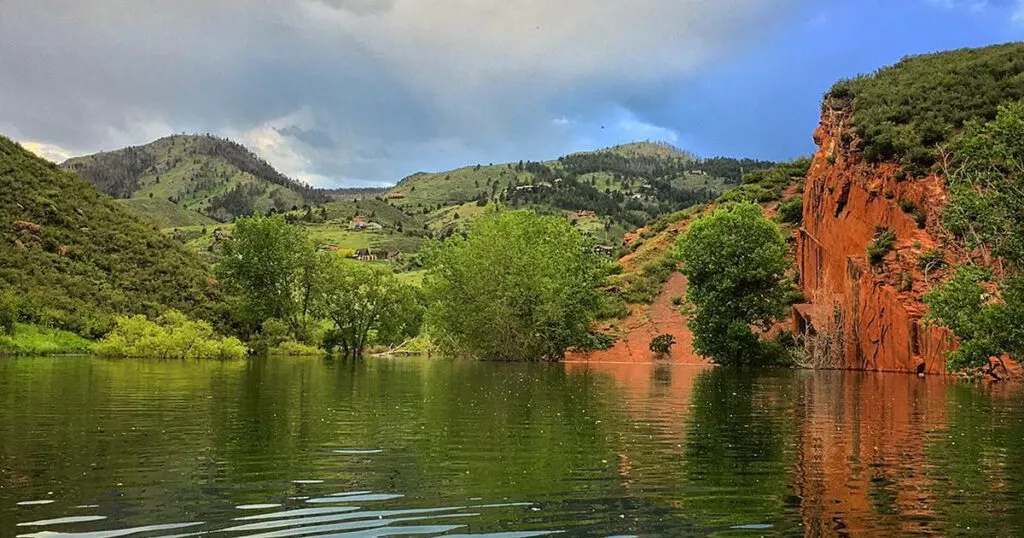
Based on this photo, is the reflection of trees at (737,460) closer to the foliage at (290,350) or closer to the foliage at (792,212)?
the foliage at (792,212)

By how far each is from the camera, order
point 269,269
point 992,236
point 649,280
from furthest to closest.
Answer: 1. point 269,269
2. point 649,280
3. point 992,236

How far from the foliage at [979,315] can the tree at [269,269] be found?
89.5 metres

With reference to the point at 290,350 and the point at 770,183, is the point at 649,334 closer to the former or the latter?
the point at 770,183

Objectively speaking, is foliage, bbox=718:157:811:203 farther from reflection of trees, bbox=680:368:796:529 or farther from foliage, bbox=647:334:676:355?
reflection of trees, bbox=680:368:796:529

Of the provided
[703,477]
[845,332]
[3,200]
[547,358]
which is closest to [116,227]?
[3,200]

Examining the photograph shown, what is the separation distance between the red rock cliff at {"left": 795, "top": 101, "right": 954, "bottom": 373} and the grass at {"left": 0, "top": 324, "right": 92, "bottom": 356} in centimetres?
A: 7061

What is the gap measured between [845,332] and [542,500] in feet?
216

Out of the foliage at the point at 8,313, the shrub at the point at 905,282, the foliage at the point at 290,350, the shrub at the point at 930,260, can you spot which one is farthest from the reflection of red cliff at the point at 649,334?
the foliage at the point at 8,313

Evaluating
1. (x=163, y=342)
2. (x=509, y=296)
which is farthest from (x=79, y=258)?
(x=509, y=296)

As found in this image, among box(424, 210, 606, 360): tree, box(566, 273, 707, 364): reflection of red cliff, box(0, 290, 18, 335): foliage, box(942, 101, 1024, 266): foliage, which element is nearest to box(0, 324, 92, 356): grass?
box(0, 290, 18, 335): foliage

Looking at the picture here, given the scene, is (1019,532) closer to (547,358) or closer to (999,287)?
(999,287)

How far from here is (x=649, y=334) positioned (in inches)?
3765

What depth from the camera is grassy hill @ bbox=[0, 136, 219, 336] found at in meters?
81.2

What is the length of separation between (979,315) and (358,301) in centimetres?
8666
